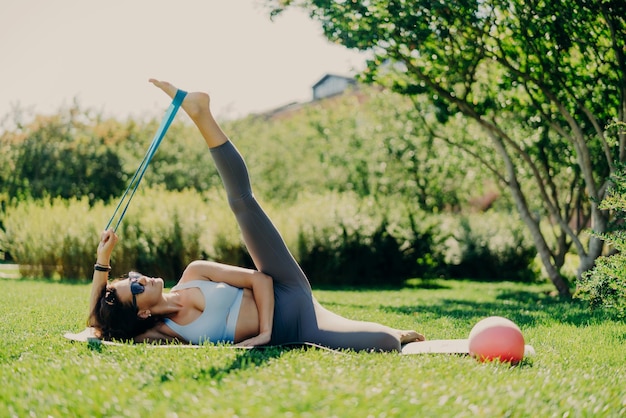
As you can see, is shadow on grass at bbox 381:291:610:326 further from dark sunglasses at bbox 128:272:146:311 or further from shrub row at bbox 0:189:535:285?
dark sunglasses at bbox 128:272:146:311

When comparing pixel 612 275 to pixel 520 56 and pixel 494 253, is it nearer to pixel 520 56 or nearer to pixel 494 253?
pixel 520 56

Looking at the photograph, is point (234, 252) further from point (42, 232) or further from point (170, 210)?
point (42, 232)

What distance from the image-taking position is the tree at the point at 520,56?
10211 mm

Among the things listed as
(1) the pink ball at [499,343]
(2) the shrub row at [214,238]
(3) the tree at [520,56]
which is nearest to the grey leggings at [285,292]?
(1) the pink ball at [499,343]

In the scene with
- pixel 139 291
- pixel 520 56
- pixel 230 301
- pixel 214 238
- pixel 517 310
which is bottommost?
pixel 517 310

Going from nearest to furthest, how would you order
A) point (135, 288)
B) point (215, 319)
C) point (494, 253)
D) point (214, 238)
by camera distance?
1. point (135, 288)
2. point (215, 319)
3. point (214, 238)
4. point (494, 253)

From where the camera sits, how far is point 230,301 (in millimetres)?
5594

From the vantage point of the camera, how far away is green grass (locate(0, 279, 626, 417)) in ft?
11.4

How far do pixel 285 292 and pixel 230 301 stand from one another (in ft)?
1.53

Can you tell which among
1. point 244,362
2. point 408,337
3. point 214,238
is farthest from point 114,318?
point 214,238

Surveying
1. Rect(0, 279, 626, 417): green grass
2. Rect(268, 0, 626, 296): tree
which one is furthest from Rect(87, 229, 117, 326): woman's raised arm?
Rect(268, 0, 626, 296): tree

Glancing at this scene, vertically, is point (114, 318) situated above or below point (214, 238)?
below

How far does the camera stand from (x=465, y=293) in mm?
13680

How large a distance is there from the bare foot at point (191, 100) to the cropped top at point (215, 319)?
4.77 ft
